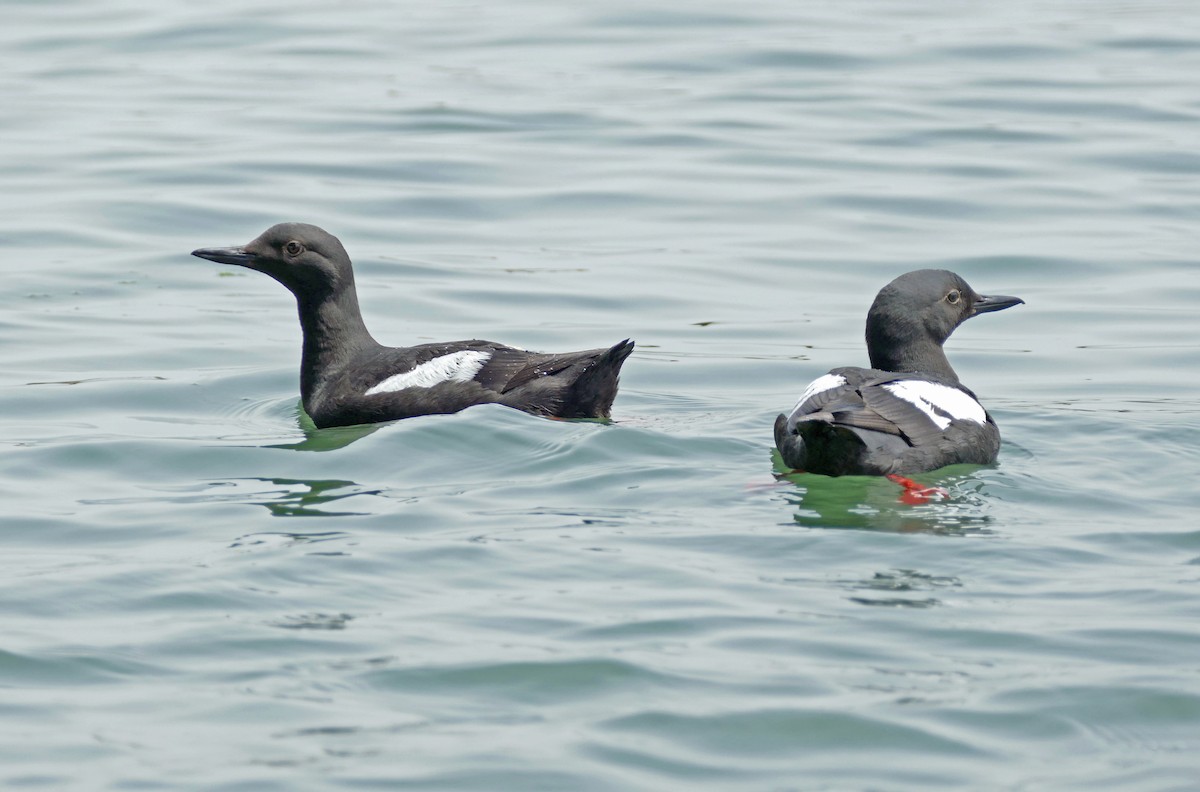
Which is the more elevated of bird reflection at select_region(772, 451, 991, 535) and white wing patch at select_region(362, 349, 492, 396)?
white wing patch at select_region(362, 349, 492, 396)

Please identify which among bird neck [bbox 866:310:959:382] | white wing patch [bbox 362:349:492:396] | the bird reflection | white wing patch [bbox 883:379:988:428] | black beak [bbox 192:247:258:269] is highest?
black beak [bbox 192:247:258:269]

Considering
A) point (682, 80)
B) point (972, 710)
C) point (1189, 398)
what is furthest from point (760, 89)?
point (972, 710)

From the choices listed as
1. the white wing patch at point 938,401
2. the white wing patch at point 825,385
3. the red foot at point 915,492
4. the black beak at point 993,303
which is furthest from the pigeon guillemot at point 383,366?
the black beak at point 993,303

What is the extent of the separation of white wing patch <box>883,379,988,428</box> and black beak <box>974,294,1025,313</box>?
1101 mm

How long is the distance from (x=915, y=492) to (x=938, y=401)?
2.19ft

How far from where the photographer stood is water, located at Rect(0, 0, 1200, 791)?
5.22 metres

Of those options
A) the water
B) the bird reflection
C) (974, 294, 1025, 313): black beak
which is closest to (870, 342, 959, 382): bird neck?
(974, 294, 1025, 313): black beak

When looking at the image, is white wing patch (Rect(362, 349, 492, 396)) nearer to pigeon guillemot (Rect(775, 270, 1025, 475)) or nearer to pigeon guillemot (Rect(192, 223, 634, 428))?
pigeon guillemot (Rect(192, 223, 634, 428))

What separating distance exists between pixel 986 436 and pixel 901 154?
27.4ft

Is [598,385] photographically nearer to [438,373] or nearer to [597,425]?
[597,425]

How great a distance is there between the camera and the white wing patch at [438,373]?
9.12m

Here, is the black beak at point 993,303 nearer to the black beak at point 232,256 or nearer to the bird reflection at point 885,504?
the bird reflection at point 885,504

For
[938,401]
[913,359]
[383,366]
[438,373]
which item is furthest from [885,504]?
[383,366]

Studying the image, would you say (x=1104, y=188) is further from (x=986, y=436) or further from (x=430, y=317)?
(x=986, y=436)
